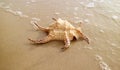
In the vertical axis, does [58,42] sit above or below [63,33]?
below

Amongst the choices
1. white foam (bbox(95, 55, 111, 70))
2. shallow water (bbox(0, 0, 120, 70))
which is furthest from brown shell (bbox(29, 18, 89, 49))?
white foam (bbox(95, 55, 111, 70))

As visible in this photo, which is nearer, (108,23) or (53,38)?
(53,38)

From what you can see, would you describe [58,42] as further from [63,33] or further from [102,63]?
[102,63]

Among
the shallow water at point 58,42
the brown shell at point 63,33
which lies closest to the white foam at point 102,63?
the shallow water at point 58,42

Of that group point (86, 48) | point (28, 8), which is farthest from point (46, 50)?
point (28, 8)

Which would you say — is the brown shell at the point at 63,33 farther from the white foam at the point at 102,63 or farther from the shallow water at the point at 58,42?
the white foam at the point at 102,63

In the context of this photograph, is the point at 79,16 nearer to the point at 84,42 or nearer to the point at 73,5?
the point at 73,5

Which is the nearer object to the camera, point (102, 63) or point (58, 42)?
point (102, 63)

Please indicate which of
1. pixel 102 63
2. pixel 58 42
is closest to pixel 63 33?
pixel 58 42

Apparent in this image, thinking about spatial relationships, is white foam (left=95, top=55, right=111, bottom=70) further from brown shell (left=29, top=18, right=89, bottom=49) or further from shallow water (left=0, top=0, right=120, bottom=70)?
brown shell (left=29, top=18, right=89, bottom=49)
